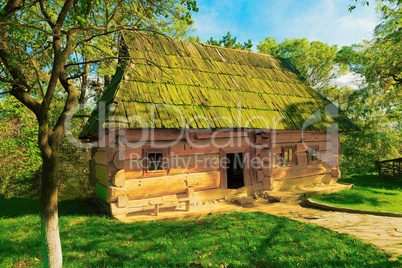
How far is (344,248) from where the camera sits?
13.5 ft

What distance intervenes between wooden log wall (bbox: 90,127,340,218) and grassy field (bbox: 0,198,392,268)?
3.61 feet

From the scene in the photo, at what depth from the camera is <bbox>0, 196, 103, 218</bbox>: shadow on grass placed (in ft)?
23.7

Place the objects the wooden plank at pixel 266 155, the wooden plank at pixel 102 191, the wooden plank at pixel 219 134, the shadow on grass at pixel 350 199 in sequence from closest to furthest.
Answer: the wooden plank at pixel 102 191 < the wooden plank at pixel 219 134 < the shadow on grass at pixel 350 199 < the wooden plank at pixel 266 155

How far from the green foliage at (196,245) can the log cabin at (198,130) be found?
1.40 meters

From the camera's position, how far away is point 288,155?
383 inches

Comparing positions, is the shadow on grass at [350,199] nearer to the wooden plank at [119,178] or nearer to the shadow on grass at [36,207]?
the wooden plank at [119,178]

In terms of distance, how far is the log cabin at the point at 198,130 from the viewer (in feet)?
21.5

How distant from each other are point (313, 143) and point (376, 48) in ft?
25.4

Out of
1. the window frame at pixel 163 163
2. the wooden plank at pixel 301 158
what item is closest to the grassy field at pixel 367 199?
the wooden plank at pixel 301 158

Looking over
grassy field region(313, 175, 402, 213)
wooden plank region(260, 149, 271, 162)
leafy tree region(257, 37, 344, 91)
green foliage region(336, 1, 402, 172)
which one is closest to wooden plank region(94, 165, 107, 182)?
wooden plank region(260, 149, 271, 162)

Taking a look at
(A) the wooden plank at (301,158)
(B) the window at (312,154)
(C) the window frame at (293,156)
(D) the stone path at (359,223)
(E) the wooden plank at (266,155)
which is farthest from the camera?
(B) the window at (312,154)

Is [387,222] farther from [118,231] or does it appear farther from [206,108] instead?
[118,231]

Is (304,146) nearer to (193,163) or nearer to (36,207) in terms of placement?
(193,163)

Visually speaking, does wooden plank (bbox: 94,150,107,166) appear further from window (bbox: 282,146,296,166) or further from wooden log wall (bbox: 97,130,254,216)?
window (bbox: 282,146,296,166)
